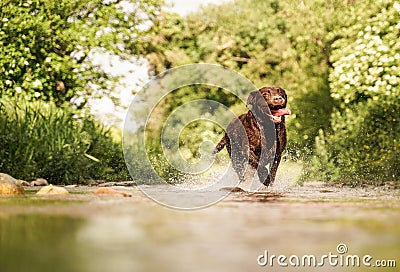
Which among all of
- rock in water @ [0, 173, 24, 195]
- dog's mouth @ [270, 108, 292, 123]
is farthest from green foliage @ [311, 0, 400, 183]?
rock in water @ [0, 173, 24, 195]

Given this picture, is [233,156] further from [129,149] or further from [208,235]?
[129,149]

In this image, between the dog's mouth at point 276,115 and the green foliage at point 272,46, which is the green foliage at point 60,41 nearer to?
the green foliage at point 272,46

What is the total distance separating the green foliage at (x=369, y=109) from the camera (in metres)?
11.5

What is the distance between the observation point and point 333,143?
524 inches

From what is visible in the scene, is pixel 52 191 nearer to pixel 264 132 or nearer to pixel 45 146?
pixel 264 132

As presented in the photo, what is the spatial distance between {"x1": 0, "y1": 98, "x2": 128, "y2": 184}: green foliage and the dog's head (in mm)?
4003

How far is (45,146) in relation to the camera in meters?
10.4

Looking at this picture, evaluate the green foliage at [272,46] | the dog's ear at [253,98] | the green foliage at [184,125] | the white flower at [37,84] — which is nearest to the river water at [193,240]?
the dog's ear at [253,98]

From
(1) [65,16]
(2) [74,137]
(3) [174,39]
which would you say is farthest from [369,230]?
(3) [174,39]

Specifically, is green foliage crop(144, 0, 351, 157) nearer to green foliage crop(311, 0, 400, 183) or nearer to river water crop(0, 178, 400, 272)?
green foliage crop(311, 0, 400, 183)

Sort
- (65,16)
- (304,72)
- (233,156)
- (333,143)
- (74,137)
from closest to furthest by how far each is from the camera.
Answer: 1. (233,156)
2. (74,137)
3. (333,143)
4. (65,16)
5. (304,72)

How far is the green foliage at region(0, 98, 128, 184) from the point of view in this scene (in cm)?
1002

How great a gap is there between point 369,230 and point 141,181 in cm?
921

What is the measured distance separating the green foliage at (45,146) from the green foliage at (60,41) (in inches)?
50.0
